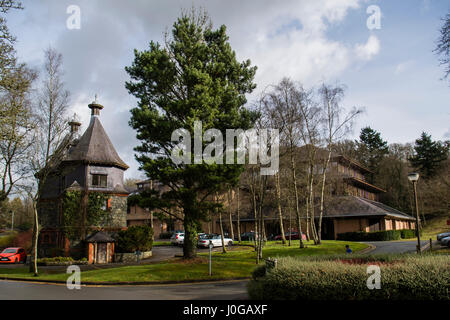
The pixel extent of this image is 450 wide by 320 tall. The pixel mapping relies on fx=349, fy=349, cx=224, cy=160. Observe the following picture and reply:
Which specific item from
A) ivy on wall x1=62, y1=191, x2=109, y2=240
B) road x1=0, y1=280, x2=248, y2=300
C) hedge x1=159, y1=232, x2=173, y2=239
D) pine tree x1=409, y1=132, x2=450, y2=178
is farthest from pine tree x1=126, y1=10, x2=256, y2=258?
pine tree x1=409, y1=132, x2=450, y2=178

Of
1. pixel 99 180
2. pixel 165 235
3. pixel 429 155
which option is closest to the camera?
pixel 99 180

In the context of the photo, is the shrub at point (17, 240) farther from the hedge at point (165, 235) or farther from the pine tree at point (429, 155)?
the pine tree at point (429, 155)

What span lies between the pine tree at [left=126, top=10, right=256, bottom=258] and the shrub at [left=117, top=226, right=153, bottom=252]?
1138 centimetres

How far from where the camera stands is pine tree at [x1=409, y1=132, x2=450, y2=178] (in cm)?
6606

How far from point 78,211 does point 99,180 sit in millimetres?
3788

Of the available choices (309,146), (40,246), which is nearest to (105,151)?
(40,246)

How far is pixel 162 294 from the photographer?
1298 centimetres

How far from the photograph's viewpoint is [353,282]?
8734 mm

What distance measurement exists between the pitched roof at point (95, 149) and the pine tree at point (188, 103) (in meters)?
15.9

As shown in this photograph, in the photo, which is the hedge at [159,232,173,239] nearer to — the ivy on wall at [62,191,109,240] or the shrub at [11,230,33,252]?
the shrub at [11,230,33,252]

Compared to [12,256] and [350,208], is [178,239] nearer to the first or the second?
[12,256]

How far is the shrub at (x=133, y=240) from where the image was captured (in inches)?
1281

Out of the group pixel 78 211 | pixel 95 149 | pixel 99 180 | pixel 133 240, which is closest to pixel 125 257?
pixel 133 240
